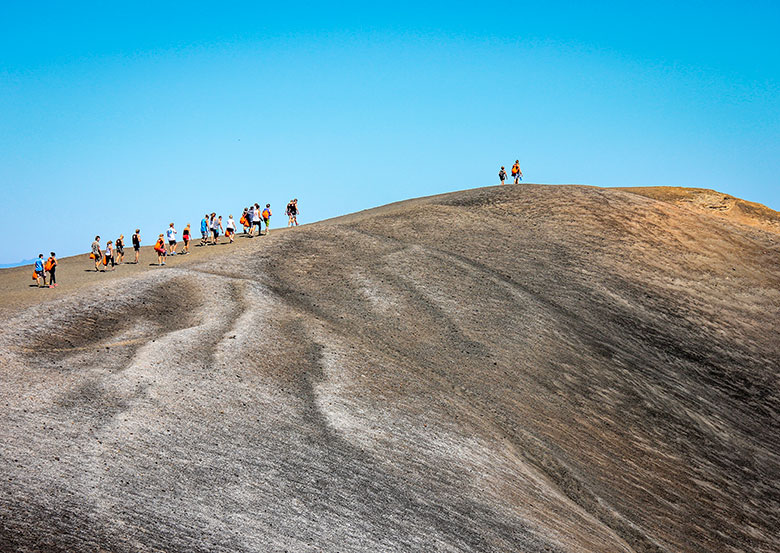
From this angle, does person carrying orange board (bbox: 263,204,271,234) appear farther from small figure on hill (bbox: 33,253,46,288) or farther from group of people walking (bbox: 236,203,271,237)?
small figure on hill (bbox: 33,253,46,288)

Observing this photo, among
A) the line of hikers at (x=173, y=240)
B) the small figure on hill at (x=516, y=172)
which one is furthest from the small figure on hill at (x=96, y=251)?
the small figure on hill at (x=516, y=172)

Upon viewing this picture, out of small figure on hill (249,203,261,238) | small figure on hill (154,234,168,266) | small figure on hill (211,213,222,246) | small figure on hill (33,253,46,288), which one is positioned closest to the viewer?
small figure on hill (33,253,46,288)

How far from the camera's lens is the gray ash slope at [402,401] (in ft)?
50.6

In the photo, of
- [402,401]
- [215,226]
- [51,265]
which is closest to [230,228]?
[215,226]

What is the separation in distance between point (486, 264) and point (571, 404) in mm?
12821

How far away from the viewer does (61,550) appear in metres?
12.8

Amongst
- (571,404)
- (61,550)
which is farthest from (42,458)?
(571,404)

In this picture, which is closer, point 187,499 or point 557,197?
point 187,499

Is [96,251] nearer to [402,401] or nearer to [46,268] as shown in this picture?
[46,268]

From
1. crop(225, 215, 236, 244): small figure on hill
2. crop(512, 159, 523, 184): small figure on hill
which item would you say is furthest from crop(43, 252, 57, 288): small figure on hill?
crop(512, 159, 523, 184): small figure on hill

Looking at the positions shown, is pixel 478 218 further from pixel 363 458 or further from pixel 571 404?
pixel 363 458

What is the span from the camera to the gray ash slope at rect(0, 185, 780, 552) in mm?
15422

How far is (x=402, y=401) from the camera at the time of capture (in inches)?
868

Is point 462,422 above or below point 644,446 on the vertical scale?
above
